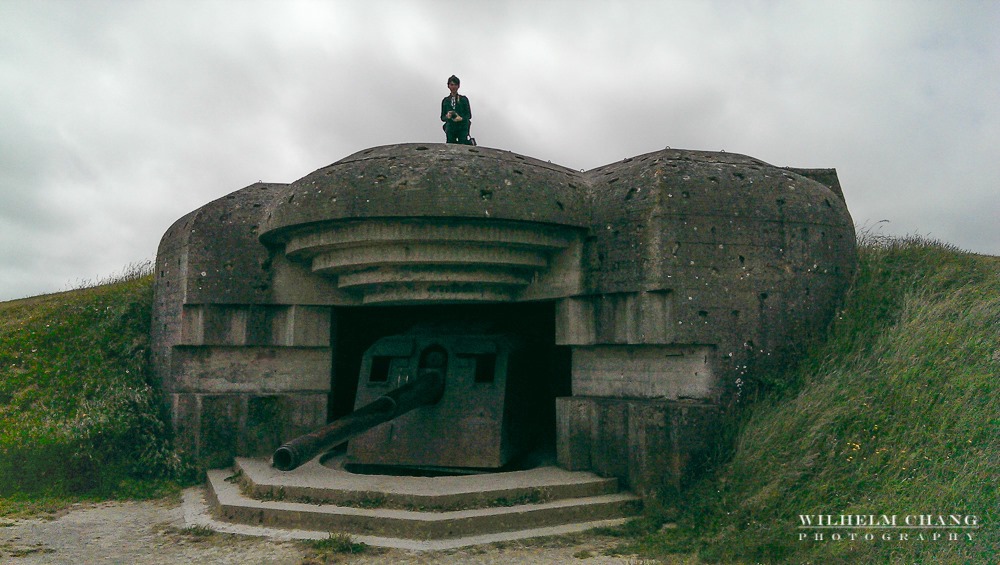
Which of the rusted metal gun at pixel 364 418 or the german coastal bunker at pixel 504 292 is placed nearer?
the rusted metal gun at pixel 364 418

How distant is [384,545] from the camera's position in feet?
15.5

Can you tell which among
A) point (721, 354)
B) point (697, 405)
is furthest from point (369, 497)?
point (721, 354)

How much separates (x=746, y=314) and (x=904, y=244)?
3.09 m

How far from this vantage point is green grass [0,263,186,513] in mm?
6633

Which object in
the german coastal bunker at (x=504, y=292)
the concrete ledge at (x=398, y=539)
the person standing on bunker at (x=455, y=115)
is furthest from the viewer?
the person standing on bunker at (x=455, y=115)

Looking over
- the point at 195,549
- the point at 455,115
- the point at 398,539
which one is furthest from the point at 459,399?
the point at 455,115

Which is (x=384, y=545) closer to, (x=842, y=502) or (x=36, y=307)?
(x=842, y=502)

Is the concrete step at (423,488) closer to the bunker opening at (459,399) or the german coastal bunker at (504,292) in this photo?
the german coastal bunker at (504,292)

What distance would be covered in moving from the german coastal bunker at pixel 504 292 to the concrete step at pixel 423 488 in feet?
1.45

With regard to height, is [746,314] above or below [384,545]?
above

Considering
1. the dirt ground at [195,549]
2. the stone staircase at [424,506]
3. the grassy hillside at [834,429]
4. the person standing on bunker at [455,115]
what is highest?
the person standing on bunker at [455,115]

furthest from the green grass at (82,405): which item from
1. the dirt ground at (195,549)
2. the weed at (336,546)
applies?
the weed at (336,546)

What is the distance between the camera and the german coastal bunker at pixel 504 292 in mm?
5895

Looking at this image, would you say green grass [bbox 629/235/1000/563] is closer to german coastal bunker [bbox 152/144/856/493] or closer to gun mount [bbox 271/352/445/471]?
german coastal bunker [bbox 152/144/856/493]
